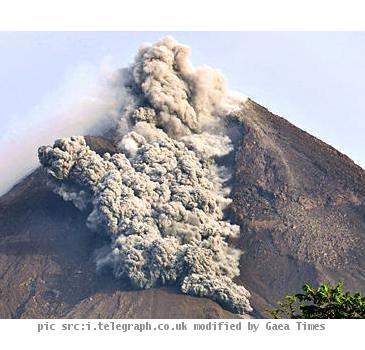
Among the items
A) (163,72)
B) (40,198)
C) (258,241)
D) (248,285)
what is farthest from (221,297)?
(163,72)

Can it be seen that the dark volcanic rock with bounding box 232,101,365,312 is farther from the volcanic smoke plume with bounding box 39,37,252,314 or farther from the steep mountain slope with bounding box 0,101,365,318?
the volcanic smoke plume with bounding box 39,37,252,314

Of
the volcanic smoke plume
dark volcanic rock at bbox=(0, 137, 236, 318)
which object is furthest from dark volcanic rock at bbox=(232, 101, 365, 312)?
dark volcanic rock at bbox=(0, 137, 236, 318)

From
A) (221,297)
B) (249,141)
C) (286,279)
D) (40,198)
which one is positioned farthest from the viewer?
(249,141)

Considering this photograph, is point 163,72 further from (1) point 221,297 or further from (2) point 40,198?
(1) point 221,297

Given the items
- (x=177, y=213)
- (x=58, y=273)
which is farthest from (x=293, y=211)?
(x=58, y=273)

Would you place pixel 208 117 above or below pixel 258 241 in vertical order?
above
